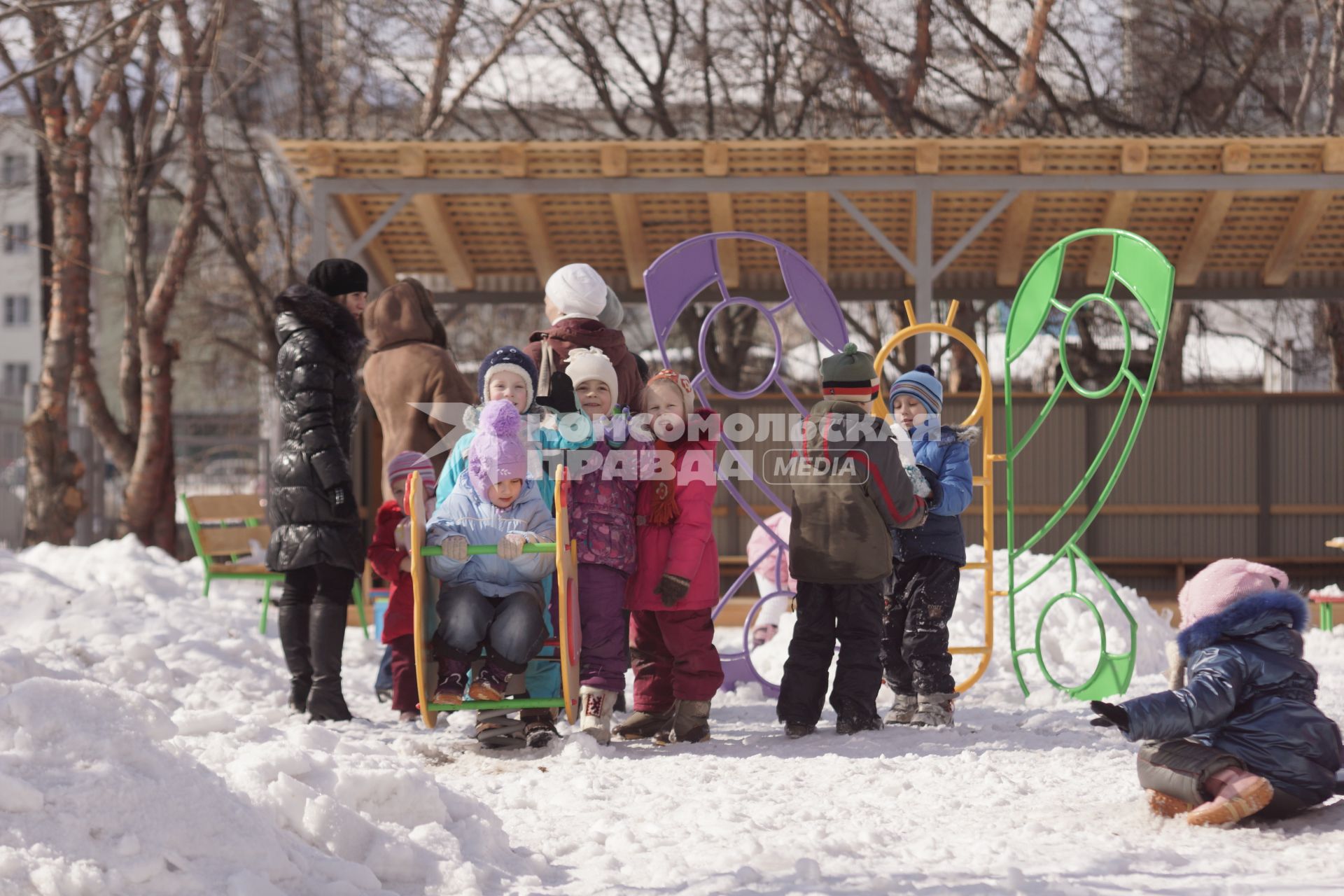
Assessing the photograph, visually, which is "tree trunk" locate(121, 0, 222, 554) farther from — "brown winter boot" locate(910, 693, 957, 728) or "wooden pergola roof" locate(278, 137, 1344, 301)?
"brown winter boot" locate(910, 693, 957, 728)

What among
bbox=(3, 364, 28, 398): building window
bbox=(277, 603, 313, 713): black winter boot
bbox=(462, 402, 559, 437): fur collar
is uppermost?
bbox=(3, 364, 28, 398): building window

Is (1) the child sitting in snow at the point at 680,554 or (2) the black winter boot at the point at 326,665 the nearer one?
(1) the child sitting in snow at the point at 680,554

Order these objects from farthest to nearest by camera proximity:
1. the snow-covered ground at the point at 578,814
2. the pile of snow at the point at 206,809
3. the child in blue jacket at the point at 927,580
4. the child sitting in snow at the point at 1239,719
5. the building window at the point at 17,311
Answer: the building window at the point at 17,311 < the child in blue jacket at the point at 927,580 < the child sitting in snow at the point at 1239,719 < the snow-covered ground at the point at 578,814 < the pile of snow at the point at 206,809

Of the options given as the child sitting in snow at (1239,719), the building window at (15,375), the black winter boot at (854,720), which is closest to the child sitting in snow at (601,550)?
the black winter boot at (854,720)

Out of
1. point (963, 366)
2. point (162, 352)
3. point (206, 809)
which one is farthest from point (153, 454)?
point (206, 809)

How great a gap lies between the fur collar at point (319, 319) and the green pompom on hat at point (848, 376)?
2.12m

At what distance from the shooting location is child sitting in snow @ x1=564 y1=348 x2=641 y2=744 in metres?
5.45

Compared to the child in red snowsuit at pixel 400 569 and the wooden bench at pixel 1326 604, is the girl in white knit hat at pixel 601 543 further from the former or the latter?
the wooden bench at pixel 1326 604

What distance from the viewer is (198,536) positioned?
9273 millimetres

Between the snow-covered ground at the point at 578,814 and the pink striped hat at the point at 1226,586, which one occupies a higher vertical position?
the pink striped hat at the point at 1226,586

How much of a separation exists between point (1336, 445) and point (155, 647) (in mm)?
10215

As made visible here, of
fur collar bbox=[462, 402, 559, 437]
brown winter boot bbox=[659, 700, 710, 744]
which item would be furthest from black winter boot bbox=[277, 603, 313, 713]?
brown winter boot bbox=[659, 700, 710, 744]

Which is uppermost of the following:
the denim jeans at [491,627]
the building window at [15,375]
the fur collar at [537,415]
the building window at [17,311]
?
the building window at [17,311]

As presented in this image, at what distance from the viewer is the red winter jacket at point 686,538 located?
5605mm
